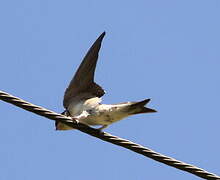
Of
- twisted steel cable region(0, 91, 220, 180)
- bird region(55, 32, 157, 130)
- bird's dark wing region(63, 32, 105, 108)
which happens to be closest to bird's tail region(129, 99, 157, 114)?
bird region(55, 32, 157, 130)

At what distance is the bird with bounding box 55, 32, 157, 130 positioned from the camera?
251 inches

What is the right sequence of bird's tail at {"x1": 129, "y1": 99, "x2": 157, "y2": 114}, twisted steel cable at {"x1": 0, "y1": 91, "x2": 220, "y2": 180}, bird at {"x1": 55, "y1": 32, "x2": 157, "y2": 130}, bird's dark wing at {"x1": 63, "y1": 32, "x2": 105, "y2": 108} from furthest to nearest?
1. bird's dark wing at {"x1": 63, "y1": 32, "x2": 105, "y2": 108}
2. bird at {"x1": 55, "y1": 32, "x2": 157, "y2": 130}
3. bird's tail at {"x1": 129, "y1": 99, "x2": 157, "y2": 114}
4. twisted steel cable at {"x1": 0, "y1": 91, "x2": 220, "y2": 180}

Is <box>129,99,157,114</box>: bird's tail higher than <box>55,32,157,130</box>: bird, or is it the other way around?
<box>55,32,157,130</box>: bird

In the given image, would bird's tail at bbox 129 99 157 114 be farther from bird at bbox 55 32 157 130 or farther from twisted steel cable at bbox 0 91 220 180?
twisted steel cable at bbox 0 91 220 180

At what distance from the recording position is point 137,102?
6.11m

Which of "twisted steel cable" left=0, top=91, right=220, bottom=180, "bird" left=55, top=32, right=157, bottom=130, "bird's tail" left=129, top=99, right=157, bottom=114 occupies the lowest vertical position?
"twisted steel cable" left=0, top=91, right=220, bottom=180

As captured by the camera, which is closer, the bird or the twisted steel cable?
the twisted steel cable

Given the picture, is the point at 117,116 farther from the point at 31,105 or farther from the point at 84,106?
the point at 31,105

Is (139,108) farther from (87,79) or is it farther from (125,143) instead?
(87,79)

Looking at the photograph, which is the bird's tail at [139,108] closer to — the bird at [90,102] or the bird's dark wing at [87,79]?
the bird at [90,102]

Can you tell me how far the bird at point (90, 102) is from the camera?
6383 millimetres

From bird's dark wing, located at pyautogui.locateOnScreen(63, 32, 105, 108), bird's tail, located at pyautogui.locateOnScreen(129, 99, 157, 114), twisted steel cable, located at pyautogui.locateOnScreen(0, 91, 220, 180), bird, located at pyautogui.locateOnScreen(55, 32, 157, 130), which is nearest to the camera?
twisted steel cable, located at pyautogui.locateOnScreen(0, 91, 220, 180)

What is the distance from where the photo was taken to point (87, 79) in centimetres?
709

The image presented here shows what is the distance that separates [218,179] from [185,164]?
0.26 m
